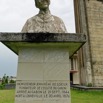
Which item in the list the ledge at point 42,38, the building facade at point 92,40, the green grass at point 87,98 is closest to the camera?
the ledge at point 42,38

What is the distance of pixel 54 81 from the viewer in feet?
14.1

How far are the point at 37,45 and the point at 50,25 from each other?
621 millimetres

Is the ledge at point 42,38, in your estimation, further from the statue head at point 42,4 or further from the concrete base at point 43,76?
the statue head at point 42,4

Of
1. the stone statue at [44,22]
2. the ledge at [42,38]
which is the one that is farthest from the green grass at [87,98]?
the ledge at [42,38]

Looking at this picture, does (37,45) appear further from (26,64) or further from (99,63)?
(99,63)

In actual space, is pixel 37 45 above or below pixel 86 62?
below

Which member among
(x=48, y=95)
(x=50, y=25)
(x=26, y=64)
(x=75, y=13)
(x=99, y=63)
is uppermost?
(x=75, y=13)

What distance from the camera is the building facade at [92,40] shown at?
22781 mm

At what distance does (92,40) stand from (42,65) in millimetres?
19689

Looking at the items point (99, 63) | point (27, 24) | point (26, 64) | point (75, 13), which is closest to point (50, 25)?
point (27, 24)

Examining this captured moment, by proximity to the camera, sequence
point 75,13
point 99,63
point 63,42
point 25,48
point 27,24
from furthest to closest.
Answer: point 75,13, point 99,63, point 27,24, point 25,48, point 63,42

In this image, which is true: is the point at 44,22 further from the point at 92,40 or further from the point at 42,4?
the point at 92,40

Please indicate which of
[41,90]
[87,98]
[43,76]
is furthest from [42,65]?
[87,98]

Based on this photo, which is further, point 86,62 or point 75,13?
point 75,13
